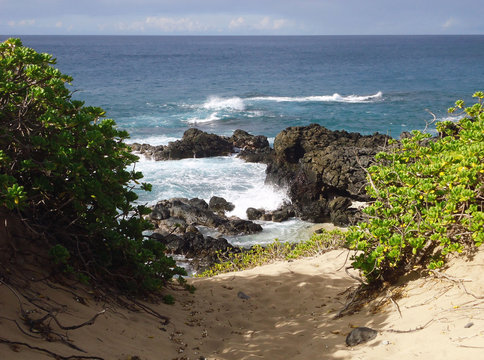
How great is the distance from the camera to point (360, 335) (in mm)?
5664

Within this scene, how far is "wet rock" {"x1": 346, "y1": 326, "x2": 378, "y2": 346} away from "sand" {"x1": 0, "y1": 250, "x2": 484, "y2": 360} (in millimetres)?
77

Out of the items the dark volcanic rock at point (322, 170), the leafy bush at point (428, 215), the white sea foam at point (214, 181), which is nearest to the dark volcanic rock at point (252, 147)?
the white sea foam at point (214, 181)

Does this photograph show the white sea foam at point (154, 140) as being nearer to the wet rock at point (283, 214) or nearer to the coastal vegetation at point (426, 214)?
the wet rock at point (283, 214)

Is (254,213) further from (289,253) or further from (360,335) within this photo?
(360,335)

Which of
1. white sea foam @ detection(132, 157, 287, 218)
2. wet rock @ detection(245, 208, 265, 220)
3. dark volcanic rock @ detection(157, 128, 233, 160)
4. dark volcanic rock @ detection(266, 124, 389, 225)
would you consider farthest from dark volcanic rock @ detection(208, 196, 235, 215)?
dark volcanic rock @ detection(157, 128, 233, 160)

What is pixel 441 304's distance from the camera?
5.70 m

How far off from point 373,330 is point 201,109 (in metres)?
38.2

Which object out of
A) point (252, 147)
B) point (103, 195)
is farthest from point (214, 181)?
point (103, 195)

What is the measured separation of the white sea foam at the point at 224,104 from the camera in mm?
43044

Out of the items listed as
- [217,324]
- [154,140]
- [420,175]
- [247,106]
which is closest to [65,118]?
[217,324]

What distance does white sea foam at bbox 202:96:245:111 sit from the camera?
141 feet

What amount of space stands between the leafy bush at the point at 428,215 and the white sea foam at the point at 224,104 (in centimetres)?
3583

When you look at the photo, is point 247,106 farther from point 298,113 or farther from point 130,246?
point 130,246

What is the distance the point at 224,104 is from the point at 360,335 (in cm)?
4047
